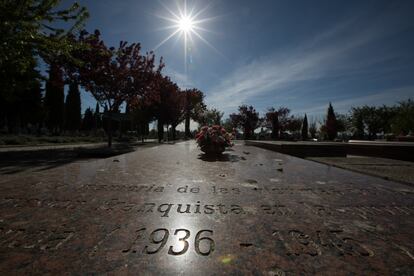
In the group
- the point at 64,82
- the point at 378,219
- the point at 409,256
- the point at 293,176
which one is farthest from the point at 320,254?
the point at 64,82

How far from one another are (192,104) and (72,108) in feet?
106

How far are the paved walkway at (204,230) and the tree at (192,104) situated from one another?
124ft

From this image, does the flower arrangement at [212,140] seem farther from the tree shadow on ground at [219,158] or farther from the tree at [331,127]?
the tree at [331,127]

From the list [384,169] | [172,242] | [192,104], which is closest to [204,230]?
[172,242]

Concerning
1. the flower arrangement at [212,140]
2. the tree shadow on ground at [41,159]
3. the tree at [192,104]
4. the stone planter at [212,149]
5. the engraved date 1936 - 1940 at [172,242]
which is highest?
the tree at [192,104]

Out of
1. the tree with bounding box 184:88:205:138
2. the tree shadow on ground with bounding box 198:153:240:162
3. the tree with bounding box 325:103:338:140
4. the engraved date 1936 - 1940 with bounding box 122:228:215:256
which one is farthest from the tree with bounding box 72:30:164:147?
the tree with bounding box 325:103:338:140

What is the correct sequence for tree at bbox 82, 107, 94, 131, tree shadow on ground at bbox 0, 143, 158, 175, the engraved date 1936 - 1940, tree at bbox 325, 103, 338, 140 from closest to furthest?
the engraved date 1936 - 1940, tree shadow on ground at bbox 0, 143, 158, 175, tree at bbox 325, 103, 338, 140, tree at bbox 82, 107, 94, 131

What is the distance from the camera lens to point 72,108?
54906 millimetres

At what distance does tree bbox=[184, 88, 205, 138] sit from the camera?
41.1 metres

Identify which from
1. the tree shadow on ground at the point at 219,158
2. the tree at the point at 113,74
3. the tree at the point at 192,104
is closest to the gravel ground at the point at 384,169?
the tree shadow on ground at the point at 219,158

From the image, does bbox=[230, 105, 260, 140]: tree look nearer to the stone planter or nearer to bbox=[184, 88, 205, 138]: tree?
bbox=[184, 88, 205, 138]: tree

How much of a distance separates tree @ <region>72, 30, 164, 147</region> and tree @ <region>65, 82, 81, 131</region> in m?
47.4

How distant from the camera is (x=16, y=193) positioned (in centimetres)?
230

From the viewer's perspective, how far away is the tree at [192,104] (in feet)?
135
